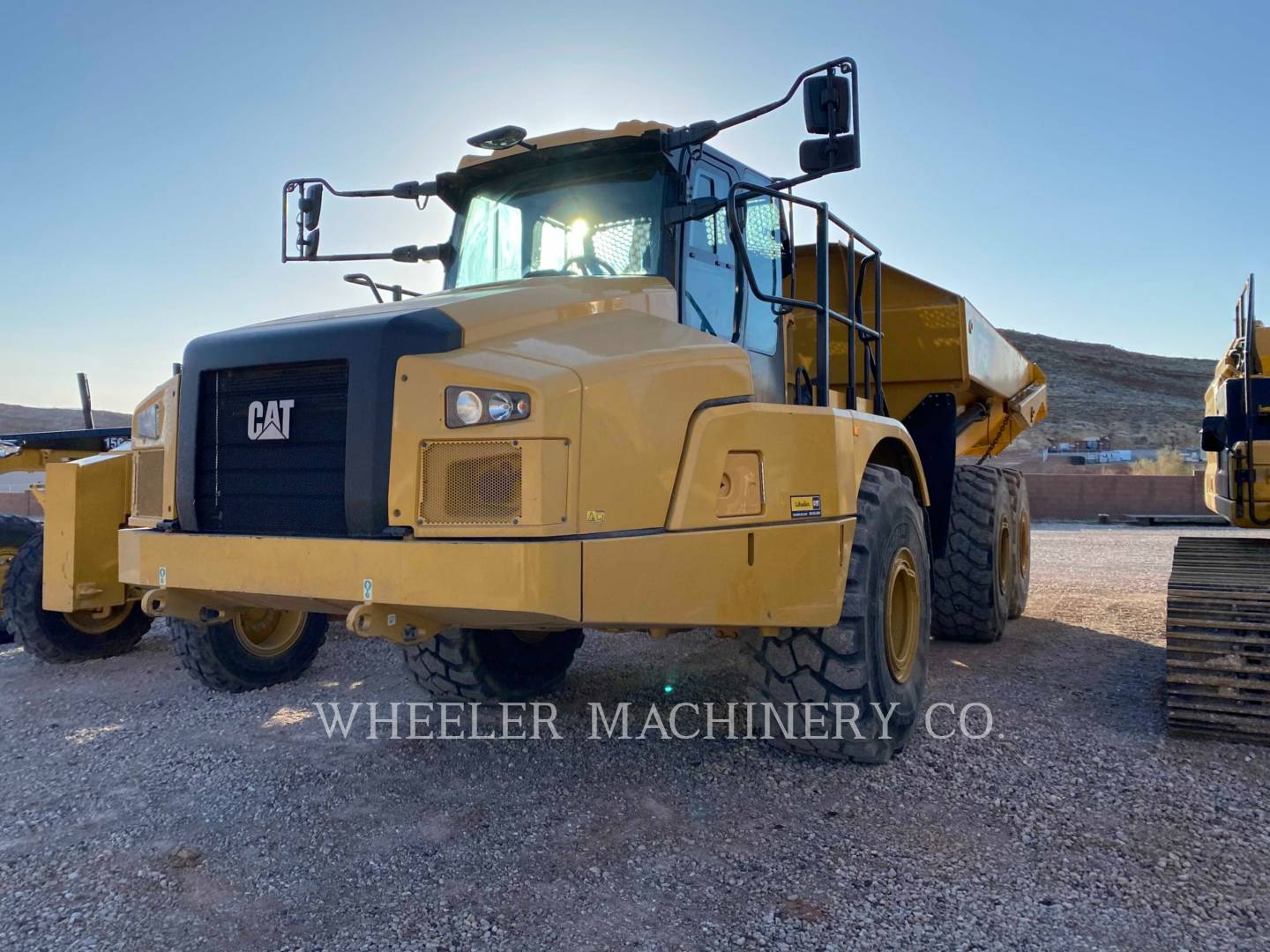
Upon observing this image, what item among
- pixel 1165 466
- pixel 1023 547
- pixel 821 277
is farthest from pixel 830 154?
pixel 1165 466

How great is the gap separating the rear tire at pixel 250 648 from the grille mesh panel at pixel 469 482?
2.31m

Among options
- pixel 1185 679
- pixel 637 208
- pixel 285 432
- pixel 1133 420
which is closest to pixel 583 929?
pixel 285 432

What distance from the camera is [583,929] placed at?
9.22 ft

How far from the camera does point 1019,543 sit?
822cm

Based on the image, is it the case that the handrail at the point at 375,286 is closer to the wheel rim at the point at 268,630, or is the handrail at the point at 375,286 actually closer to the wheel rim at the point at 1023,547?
the wheel rim at the point at 268,630

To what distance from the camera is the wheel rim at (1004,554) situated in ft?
24.1

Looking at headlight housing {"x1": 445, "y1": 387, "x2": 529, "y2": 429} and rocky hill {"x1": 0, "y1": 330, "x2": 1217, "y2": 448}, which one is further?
A: rocky hill {"x1": 0, "y1": 330, "x2": 1217, "y2": 448}

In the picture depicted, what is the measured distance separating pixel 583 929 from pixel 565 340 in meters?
1.86

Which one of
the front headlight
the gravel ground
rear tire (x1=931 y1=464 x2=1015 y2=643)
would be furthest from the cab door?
rear tire (x1=931 y1=464 x2=1015 y2=643)

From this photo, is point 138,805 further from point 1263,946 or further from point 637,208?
point 1263,946

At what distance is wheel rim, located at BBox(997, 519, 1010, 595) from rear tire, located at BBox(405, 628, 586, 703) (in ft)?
11.9

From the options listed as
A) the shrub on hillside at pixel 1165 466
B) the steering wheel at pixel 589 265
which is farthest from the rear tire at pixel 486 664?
the shrub on hillside at pixel 1165 466

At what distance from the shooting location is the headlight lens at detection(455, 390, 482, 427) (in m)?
3.12

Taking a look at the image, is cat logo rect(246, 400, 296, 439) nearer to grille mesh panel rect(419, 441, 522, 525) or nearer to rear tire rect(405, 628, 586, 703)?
grille mesh panel rect(419, 441, 522, 525)
